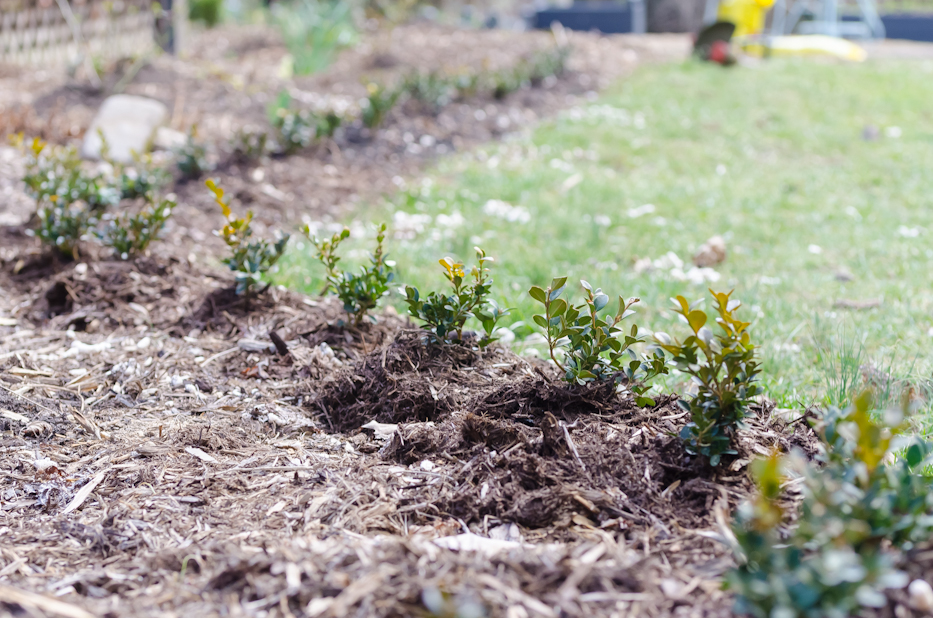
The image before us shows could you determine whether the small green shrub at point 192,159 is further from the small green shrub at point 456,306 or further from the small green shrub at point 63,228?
the small green shrub at point 456,306

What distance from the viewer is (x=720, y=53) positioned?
Answer: 11305 millimetres

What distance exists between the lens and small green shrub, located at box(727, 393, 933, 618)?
123 cm

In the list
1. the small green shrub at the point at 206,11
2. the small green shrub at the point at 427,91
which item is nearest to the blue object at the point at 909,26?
the small green shrub at the point at 427,91

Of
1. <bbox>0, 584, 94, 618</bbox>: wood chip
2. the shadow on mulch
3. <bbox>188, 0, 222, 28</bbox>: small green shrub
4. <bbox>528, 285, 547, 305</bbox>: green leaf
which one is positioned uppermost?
<bbox>188, 0, 222, 28</bbox>: small green shrub

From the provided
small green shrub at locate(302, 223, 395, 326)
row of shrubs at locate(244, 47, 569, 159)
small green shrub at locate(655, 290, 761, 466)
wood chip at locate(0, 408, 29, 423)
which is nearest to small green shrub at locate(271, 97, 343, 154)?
row of shrubs at locate(244, 47, 569, 159)

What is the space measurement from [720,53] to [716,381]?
1064 cm

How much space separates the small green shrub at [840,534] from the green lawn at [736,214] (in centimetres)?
126

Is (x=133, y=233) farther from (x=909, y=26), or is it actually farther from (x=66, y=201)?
(x=909, y=26)

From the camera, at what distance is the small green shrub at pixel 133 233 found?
362 cm

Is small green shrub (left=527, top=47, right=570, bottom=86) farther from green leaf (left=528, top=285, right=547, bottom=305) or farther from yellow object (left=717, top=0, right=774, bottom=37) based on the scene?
green leaf (left=528, top=285, right=547, bottom=305)

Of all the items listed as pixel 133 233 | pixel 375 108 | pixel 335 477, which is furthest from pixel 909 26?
pixel 335 477

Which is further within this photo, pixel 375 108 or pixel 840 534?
pixel 375 108

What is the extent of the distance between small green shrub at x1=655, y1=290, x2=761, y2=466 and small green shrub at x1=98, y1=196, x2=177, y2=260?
270 cm

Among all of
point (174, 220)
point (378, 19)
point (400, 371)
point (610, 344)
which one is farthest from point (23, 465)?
point (378, 19)
